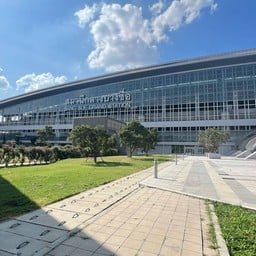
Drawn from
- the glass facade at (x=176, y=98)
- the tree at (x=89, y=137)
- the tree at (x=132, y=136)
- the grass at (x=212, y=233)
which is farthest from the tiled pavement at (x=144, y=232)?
the glass facade at (x=176, y=98)

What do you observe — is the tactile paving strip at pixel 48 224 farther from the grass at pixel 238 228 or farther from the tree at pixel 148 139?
the tree at pixel 148 139

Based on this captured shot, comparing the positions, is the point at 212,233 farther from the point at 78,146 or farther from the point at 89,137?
the point at 78,146

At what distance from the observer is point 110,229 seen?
5.65 m

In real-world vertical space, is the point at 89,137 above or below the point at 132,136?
below

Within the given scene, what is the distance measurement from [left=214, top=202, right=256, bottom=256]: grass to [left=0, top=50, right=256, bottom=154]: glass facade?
5988 centimetres

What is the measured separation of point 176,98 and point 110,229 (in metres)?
70.1

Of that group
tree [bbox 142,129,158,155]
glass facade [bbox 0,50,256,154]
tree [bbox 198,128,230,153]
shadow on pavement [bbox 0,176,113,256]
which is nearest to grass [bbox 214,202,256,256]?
shadow on pavement [bbox 0,176,113,256]

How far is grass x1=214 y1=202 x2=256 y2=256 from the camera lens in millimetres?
4758

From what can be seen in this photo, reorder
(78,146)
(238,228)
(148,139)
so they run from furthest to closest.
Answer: (148,139) < (78,146) < (238,228)

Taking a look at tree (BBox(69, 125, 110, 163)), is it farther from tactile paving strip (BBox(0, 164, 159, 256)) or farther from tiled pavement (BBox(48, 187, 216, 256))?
tiled pavement (BBox(48, 187, 216, 256))

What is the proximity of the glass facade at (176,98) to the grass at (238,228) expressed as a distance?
59880 millimetres

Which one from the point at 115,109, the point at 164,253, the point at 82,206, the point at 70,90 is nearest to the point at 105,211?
the point at 82,206

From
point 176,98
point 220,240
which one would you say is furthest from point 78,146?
point 176,98

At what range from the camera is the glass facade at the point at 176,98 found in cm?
6525
